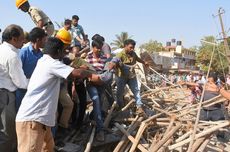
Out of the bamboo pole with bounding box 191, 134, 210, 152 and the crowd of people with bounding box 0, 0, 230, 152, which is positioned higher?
the crowd of people with bounding box 0, 0, 230, 152

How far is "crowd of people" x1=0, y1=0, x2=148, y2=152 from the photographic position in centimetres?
437

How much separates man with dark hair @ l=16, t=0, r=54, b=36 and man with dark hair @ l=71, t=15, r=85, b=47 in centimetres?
204

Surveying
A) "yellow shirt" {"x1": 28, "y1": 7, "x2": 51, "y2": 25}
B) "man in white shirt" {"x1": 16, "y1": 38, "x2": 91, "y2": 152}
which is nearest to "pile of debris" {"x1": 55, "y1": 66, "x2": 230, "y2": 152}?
"man in white shirt" {"x1": 16, "y1": 38, "x2": 91, "y2": 152}

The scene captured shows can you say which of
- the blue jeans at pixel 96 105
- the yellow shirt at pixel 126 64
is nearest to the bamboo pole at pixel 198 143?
the blue jeans at pixel 96 105

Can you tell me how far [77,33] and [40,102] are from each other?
217 inches

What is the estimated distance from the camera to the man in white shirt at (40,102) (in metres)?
4.33

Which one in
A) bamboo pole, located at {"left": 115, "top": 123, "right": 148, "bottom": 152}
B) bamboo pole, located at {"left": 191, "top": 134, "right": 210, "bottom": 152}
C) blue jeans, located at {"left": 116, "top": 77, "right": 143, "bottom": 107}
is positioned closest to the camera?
bamboo pole, located at {"left": 191, "top": 134, "right": 210, "bottom": 152}

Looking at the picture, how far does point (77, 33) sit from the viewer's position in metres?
9.70

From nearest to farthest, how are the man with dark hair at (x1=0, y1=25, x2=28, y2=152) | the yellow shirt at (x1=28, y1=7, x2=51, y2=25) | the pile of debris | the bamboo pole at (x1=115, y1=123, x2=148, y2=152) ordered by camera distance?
the man with dark hair at (x1=0, y1=25, x2=28, y2=152) < the pile of debris < the bamboo pole at (x1=115, y1=123, x2=148, y2=152) < the yellow shirt at (x1=28, y1=7, x2=51, y2=25)

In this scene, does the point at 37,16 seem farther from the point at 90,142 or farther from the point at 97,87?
the point at 90,142

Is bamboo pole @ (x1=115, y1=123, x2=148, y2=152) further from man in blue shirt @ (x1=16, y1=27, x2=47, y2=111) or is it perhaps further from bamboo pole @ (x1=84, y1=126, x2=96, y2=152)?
man in blue shirt @ (x1=16, y1=27, x2=47, y2=111)

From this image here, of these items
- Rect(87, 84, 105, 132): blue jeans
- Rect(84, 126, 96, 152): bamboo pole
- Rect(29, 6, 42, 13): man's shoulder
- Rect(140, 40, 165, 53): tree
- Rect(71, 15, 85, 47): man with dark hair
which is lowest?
Rect(84, 126, 96, 152): bamboo pole

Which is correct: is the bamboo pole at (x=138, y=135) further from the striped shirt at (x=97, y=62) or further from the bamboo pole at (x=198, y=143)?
the striped shirt at (x=97, y=62)

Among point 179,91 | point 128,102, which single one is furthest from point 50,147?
point 179,91
